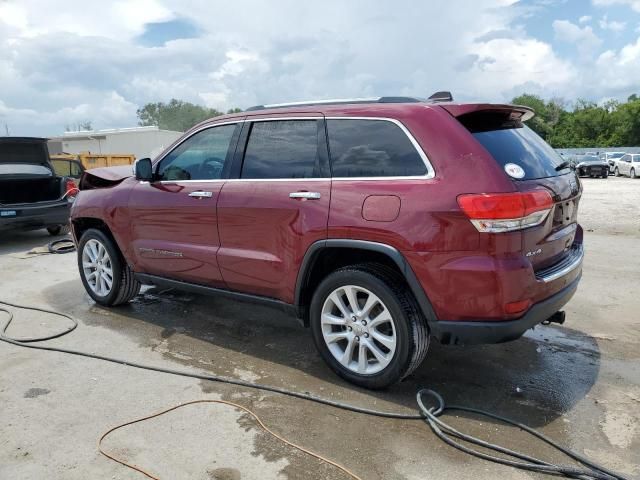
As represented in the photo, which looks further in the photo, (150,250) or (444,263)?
(150,250)

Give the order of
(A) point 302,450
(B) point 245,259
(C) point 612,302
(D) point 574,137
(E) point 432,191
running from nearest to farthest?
(A) point 302,450 → (E) point 432,191 → (B) point 245,259 → (C) point 612,302 → (D) point 574,137

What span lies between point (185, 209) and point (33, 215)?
564 centimetres

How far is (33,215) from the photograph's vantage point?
28.6 ft

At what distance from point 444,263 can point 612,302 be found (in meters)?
3.21

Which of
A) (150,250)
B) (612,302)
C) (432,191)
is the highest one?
(432,191)

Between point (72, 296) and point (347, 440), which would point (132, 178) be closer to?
point (72, 296)

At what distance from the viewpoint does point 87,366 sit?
4.00 metres

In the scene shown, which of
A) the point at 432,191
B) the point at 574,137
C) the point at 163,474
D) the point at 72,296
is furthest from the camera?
the point at 574,137

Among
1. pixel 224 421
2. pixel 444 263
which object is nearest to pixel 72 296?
pixel 224 421

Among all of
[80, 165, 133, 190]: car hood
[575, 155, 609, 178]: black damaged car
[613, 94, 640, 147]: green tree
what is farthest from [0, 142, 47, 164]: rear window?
[613, 94, 640, 147]: green tree

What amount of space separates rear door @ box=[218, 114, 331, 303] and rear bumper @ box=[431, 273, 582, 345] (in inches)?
38.9

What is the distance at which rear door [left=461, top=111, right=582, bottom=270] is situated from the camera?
10.2 ft

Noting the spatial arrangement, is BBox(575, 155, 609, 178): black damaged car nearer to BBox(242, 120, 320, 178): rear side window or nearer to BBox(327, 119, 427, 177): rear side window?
BBox(242, 120, 320, 178): rear side window

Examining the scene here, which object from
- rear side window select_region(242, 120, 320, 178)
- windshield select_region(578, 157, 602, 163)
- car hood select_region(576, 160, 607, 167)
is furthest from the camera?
windshield select_region(578, 157, 602, 163)
